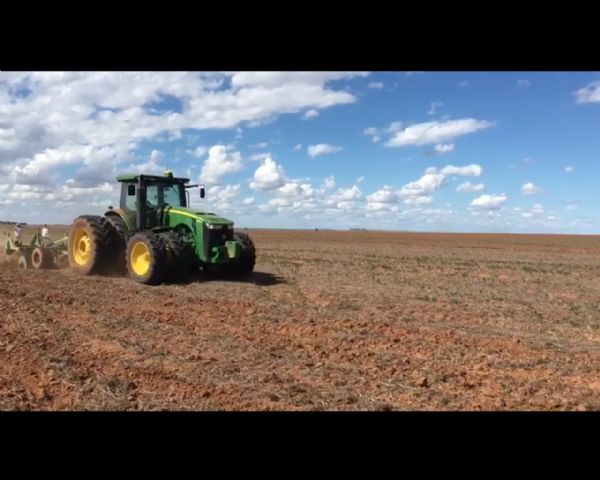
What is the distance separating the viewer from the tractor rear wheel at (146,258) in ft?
37.3

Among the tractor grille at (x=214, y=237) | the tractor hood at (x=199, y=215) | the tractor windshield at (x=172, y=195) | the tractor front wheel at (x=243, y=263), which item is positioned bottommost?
the tractor front wheel at (x=243, y=263)

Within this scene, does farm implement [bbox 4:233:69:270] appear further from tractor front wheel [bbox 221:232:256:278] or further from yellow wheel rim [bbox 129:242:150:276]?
tractor front wheel [bbox 221:232:256:278]

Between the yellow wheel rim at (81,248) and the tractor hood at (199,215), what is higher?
the tractor hood at (199,215)

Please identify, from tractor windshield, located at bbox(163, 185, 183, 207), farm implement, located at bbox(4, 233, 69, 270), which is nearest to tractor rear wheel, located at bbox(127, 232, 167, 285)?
tractor windshield, located at bbox(163, 185, 183, 207)

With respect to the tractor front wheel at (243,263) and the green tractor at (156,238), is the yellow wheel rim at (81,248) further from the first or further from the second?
the tractor front wheel at (243,263)

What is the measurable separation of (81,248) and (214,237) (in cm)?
392

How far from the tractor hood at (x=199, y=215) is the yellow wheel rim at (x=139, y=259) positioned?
120 centimetres

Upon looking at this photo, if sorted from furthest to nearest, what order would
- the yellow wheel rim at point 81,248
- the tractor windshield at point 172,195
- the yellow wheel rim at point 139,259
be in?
the yellow wheel rim at point 81,248
the tractor windshield at point 172,195
the yellow wheel rim at point 139,259

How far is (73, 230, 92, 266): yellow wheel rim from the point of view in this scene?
1341cm

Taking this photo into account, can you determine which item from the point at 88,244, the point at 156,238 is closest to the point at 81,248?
the point at 88,244

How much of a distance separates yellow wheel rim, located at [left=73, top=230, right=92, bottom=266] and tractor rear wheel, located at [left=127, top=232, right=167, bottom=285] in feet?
5.82

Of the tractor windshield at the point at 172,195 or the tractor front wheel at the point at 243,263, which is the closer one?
the tractor front wheel at the point at 243,263

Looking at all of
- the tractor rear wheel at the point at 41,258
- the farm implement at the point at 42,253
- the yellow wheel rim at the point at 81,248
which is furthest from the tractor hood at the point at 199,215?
the tractor rear wheel at the point at 41,258
